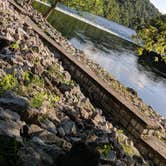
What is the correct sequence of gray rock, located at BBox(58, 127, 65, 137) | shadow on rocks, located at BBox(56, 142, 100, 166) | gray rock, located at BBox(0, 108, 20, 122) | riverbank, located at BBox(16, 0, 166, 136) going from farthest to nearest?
riverbank, located at BBox(16, 0, 166, 136)
gray rock, located at BBox(58, 127, 65, 137)
gray rock, located at BBox(0, 108, 20, 122)
shadow on rocks, located at BBox(56, 142, 100, 166)

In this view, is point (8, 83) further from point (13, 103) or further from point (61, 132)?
point (61, 132)

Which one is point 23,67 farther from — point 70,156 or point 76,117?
point 70,156

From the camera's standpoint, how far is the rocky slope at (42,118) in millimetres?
7840

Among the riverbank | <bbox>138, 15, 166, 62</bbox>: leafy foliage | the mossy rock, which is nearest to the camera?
the mossy rock

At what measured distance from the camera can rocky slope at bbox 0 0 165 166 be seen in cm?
784

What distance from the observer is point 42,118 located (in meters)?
10.4

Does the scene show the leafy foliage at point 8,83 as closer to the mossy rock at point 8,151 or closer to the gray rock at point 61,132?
the gray rock at point 61,132

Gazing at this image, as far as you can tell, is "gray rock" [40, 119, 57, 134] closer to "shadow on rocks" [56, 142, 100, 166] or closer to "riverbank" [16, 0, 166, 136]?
"shadow on rocks" [56, 142, 100, 166]

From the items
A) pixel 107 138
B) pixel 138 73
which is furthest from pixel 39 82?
pixel 138 73

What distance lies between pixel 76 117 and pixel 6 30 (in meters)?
6.32

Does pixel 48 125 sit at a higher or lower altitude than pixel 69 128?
higher

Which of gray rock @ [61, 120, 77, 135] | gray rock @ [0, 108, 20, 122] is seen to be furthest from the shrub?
gray rock @ [0, 108, 20, 122]

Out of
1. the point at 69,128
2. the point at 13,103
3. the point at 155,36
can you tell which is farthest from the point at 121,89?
the point at 13,103

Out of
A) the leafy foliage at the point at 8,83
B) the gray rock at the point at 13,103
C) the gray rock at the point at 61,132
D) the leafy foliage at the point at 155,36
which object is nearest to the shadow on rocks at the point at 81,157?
the gray rock at the point at 13,103
